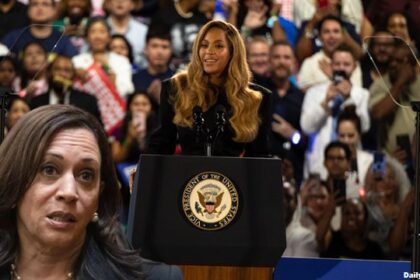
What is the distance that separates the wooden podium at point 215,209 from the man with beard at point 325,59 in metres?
3.14

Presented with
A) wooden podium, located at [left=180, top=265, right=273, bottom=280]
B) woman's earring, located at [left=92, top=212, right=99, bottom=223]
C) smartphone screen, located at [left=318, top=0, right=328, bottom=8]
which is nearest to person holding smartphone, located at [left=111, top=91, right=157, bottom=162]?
smartphone screen, located at [left=318, top=0, right=328, bottom=8]

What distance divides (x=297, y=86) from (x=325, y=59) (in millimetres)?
281

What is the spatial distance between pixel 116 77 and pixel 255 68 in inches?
37.1

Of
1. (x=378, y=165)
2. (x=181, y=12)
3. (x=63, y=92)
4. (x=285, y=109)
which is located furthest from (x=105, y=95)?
(x=378, y=165)

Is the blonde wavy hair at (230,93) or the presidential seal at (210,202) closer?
the presidential seal at (210,202)

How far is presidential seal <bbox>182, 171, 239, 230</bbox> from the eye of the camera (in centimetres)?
373

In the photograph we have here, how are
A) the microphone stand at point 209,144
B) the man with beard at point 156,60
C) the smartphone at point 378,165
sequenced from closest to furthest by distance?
1. the microphone stand at point 209,144
2. the smartphone at point 378,165
3. the man with beard at point 156,60

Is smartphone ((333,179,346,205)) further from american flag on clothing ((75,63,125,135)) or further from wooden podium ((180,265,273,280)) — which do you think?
wooden podium ((180,265,273,280))

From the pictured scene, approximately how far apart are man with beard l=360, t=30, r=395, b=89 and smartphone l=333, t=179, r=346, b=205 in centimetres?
68

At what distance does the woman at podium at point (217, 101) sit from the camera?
412 cm

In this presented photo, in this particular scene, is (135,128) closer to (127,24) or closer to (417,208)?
(127,24)

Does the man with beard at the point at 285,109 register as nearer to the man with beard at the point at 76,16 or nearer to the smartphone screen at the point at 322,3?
the smartphone screen at the point at 322,3

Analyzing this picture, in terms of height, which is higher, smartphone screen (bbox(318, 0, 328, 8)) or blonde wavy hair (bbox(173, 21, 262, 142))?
smartphone screen (bbox(318, 0, 328, 8))

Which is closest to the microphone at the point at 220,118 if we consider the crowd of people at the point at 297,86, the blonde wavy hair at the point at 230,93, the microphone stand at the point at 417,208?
the blonde wavy hair at the point at 230,93
